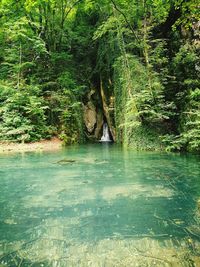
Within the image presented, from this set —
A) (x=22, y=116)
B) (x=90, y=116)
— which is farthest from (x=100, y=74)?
(x=22, y=116)

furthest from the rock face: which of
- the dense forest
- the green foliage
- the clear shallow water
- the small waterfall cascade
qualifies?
the clear shallow water

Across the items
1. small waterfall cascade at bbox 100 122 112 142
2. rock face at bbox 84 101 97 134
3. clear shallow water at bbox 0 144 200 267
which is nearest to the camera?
clear shallow water at bbox 0 144 200 267

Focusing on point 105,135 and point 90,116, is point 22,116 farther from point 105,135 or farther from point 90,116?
point 105,135

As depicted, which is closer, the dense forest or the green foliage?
the dense forest

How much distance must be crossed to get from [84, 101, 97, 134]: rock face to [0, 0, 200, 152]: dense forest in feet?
0.23

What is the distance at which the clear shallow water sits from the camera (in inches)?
109

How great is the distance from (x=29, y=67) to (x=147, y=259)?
17140 millimetres

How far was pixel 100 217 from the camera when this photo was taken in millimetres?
3928

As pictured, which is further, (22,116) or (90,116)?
(90,116)

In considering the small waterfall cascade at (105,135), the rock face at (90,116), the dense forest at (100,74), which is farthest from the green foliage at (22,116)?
the small waterfall cascade at (105,135)

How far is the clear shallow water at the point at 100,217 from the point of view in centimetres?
278

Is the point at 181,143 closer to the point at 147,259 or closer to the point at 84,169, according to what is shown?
the point at 84,169

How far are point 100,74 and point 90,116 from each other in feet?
10.0

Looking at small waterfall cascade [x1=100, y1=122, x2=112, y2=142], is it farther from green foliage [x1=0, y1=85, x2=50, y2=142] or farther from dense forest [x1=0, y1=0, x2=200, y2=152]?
green foliage [x1=0, y1=85, x2=50, y2=142]
